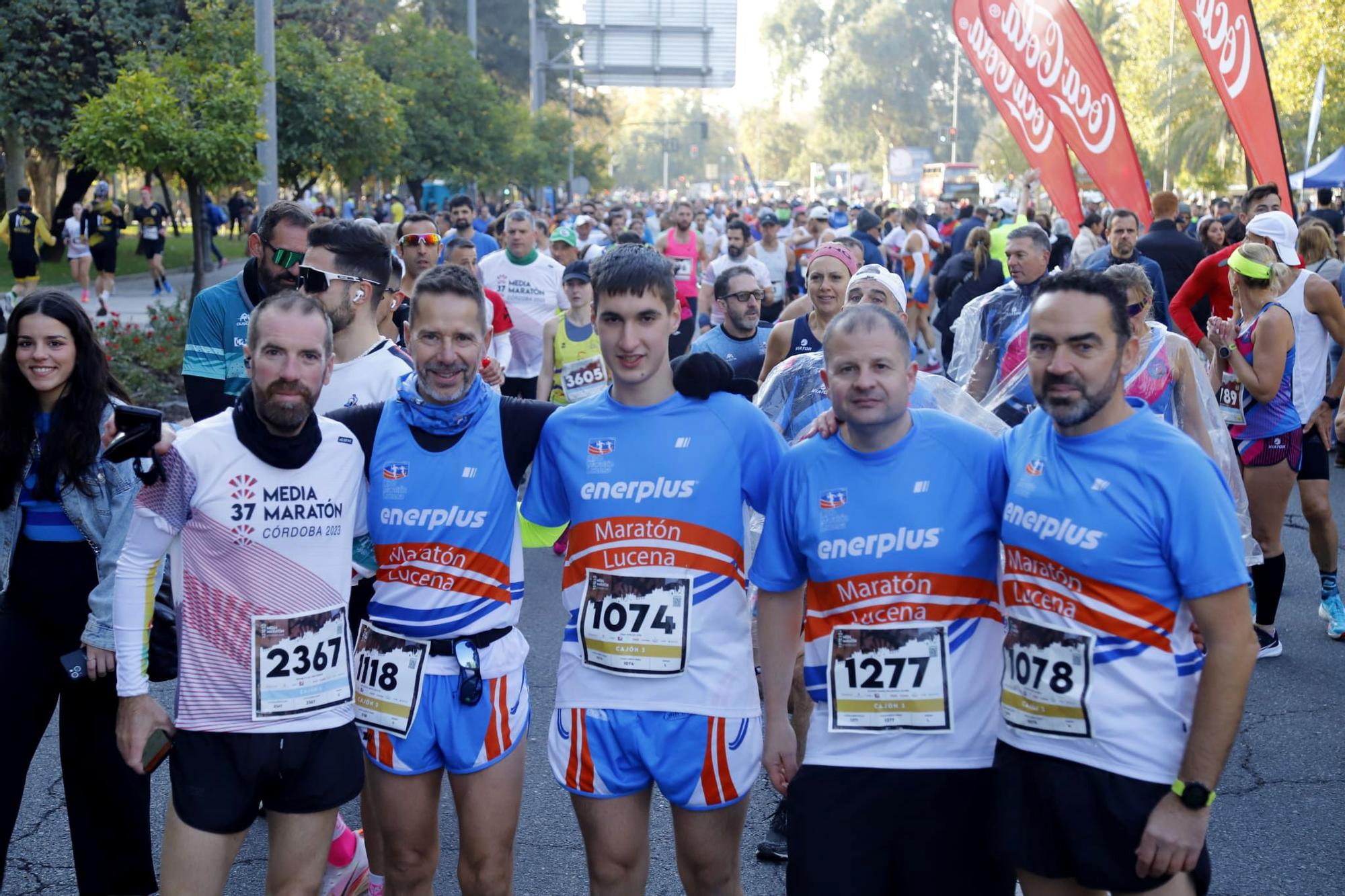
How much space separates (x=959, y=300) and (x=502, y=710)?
403 inches

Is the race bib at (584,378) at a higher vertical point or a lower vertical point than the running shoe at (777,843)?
higher

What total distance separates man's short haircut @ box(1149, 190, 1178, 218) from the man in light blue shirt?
21.2ft

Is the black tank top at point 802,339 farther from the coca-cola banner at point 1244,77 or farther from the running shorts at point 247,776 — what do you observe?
the coca-cola banner at point 1244,77

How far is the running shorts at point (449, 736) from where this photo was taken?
3.53 m

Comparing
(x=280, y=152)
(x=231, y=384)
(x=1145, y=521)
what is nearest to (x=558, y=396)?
(x=231, y=384)

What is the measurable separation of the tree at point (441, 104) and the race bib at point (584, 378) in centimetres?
2234

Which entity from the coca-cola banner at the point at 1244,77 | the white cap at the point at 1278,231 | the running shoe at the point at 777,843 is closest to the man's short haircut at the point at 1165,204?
the coca-cola banner at the point at 1244,77

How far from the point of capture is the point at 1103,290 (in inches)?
122

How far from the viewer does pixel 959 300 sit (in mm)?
13086

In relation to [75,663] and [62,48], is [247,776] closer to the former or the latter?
[75,663]

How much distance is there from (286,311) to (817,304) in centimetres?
310

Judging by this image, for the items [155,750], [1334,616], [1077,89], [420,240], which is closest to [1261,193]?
[1077,89]

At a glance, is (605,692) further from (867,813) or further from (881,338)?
(881,338)

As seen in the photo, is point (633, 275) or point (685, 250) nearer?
point (633, 275)
